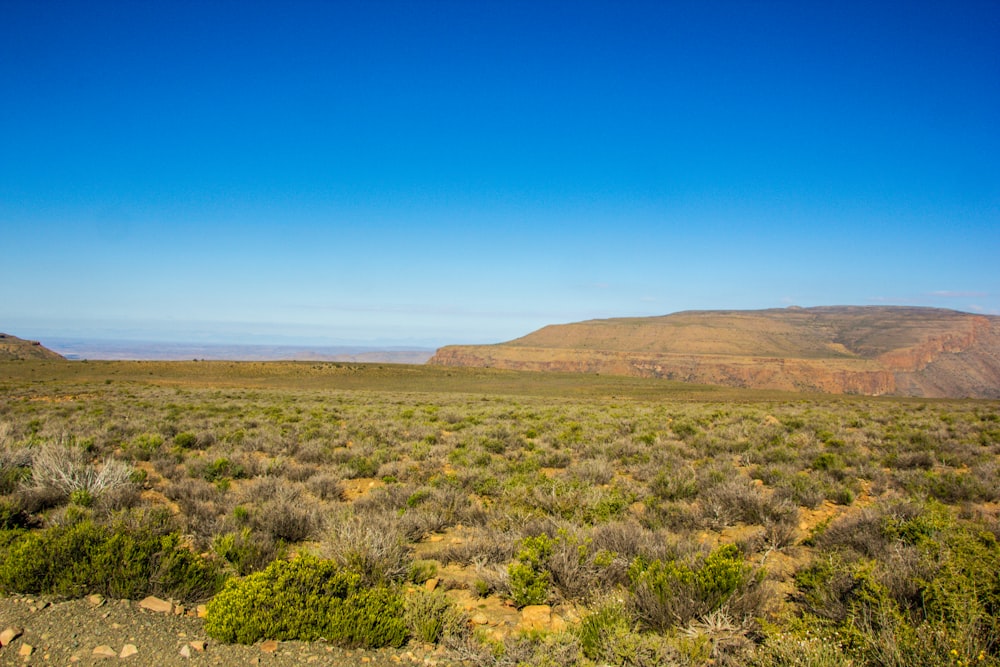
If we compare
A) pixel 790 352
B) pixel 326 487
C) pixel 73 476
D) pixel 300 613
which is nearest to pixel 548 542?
pixel 300 613

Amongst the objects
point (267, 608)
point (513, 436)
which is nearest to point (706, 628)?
point (267, 608)

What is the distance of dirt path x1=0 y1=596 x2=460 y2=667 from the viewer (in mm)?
3564

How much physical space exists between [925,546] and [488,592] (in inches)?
167

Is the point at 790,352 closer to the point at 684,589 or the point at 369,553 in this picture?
the point at 684,589

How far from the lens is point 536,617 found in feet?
15.7

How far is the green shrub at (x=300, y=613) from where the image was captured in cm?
395

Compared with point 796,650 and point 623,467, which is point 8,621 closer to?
point 796,650

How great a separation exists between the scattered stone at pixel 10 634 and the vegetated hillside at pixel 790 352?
11503 cm

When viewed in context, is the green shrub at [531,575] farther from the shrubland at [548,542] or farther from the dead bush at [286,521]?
the dead bush at [286,521]

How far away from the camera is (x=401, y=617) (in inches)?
169

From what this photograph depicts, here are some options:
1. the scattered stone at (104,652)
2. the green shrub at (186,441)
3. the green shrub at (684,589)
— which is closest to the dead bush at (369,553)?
the scattered stone at (104,652)

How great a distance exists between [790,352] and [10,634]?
162m

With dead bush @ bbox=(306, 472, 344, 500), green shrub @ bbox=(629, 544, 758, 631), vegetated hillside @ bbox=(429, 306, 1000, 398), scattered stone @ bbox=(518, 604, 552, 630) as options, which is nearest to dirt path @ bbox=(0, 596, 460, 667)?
scattered stone @ bbox=(518, 604, 552, 630)

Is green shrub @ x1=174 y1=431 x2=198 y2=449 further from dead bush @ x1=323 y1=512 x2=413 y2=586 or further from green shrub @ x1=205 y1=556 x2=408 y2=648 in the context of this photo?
green shrub @ x1=205 y1=556 x2=408 y2=648
